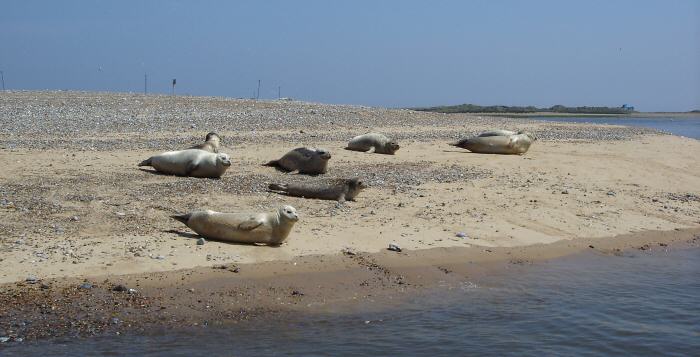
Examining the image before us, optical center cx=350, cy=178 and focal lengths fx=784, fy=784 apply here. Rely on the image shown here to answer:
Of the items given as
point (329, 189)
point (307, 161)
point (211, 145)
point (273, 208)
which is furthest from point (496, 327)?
point (211, 145)

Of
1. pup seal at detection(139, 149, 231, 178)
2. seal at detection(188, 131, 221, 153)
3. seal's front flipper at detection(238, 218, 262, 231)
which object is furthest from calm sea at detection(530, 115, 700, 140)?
seal's front flipper at detection(238, 218, 262, 231)

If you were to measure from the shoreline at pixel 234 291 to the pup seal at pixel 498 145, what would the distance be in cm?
636

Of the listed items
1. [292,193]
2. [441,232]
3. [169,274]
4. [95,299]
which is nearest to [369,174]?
[292,193]

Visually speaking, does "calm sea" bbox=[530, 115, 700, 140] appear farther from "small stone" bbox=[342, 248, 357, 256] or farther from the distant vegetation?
"small stone" bbox=[342, 248, 357, 256]

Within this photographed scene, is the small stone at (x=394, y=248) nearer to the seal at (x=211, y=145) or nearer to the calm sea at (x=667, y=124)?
the seal at (x=211, y=145)

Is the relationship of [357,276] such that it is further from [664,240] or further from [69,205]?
[664,240]

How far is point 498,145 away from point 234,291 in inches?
354

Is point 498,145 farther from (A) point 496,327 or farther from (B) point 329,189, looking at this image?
(A) point 496,327

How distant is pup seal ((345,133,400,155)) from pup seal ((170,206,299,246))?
248 inches

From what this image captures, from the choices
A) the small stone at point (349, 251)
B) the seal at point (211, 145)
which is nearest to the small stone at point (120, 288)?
the small stone at point (349, 251)

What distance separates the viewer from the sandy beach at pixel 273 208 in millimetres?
6133

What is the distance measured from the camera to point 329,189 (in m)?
9.45

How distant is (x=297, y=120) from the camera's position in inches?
742

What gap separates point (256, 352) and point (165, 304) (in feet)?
3.56
